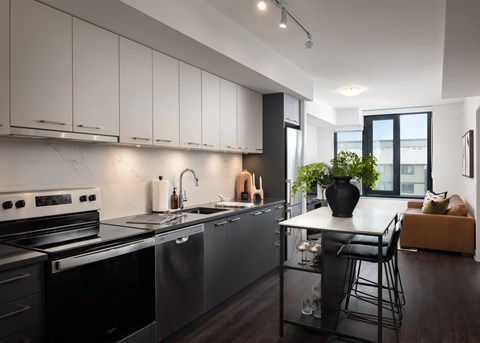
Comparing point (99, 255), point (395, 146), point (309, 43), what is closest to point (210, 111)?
point (309, 43)

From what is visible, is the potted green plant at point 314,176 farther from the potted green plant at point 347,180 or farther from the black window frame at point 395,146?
the black window frame at point 395,146

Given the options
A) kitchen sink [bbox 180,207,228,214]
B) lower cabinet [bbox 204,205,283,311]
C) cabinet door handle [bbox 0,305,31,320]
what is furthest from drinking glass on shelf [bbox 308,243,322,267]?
cabinet door handle [bbox 0,305,31,320]

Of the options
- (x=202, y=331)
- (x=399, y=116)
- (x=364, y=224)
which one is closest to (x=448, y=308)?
(x=364, y=224)

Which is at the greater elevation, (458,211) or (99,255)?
(99,255)

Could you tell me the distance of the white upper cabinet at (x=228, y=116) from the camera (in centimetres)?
391

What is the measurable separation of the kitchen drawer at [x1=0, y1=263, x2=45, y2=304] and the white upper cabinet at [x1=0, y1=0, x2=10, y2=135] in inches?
31.2

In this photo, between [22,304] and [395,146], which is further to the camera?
[395,146]

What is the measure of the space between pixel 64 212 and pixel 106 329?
0.78 metres

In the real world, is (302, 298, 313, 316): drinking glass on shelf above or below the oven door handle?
below

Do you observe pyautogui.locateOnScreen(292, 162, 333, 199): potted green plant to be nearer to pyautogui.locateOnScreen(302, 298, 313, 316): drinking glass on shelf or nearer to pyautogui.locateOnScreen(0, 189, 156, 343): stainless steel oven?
pyautogui.locateOnScreen(302, 298, 313, 316): drinking glass on shelf

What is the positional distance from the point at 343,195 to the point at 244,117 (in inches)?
72.7

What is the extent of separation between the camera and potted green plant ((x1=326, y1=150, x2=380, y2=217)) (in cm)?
296

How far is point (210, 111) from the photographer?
146 inches

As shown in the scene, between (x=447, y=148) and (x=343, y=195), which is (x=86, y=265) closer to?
(x=343, y=195)
